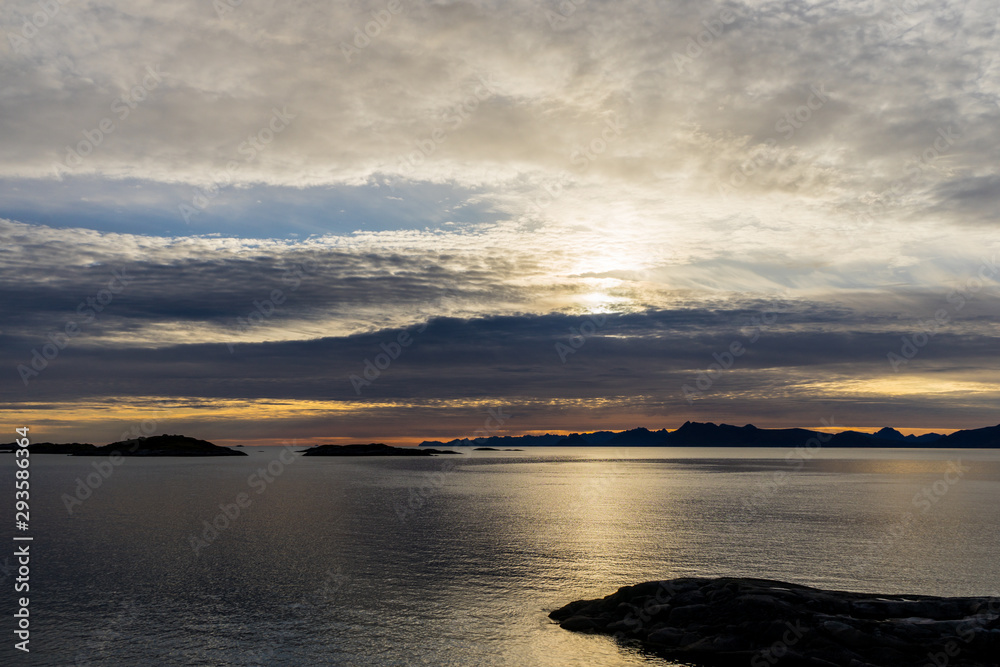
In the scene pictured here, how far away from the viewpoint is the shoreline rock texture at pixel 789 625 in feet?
80.0

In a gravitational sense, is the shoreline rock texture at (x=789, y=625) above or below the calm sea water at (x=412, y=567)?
above

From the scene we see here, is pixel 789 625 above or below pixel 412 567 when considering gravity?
above

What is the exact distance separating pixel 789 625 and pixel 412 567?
24.7 meters

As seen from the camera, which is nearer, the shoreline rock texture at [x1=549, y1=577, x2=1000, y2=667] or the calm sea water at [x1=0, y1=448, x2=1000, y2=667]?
the shoreline rock texture at [x1=549, y1=577, x2=1000, y2=667]

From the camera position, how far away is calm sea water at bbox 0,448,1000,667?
27.1 metres

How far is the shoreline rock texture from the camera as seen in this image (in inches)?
960

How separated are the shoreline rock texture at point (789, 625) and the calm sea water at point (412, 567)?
2.52 meters

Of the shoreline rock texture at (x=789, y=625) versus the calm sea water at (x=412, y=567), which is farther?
the calm sea water at (x=412, y=567)

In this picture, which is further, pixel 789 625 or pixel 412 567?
pixel 412 567

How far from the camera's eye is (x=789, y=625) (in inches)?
1029

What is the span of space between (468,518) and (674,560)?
30.3m

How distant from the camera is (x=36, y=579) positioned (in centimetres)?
3838

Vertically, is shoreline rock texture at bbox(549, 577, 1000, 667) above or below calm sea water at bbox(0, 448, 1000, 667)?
above

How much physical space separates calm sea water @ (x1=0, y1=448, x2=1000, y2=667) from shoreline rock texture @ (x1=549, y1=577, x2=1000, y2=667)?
8.26ft
